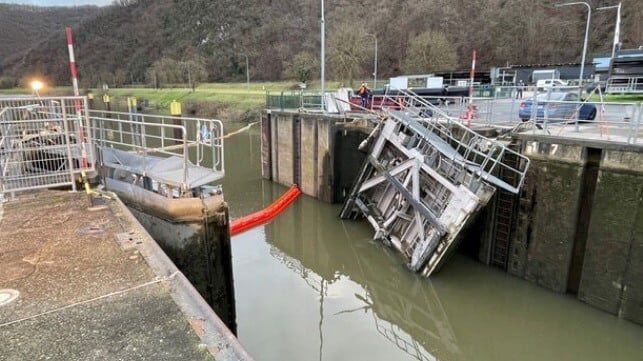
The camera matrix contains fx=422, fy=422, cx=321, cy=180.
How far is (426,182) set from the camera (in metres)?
10.3

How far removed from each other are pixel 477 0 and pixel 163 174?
253 feet

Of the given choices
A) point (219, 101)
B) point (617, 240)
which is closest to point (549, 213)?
point (617, 240)

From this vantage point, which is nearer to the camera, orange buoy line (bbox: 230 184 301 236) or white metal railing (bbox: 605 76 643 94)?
orange buoy line (bbox: 230 184 301 236)

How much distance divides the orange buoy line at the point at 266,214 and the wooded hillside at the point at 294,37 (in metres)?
35.7

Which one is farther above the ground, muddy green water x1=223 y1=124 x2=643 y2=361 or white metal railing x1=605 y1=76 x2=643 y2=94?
white metal railing x1=605 y1=76 x2=643 y2=94

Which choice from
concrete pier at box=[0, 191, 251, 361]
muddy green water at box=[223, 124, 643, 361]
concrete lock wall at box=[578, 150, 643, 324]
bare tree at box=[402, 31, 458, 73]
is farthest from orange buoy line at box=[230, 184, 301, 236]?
bare tree at box=[402, 31, 458, 73]

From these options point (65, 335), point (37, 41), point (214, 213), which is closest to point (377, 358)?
point (214, 213)

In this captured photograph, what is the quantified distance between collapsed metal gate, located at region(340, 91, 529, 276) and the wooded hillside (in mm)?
38554

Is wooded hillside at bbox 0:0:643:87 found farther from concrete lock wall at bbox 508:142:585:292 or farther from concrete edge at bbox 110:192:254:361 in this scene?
concrete edge at bbox 110:192:254:361

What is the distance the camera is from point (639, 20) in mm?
52562

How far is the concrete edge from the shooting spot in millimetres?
2969

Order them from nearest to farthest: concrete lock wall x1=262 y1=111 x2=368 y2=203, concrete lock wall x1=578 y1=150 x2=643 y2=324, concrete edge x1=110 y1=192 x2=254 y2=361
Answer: concrete edge x1=110 y1=192 x2=254 y2=361 < concrete lock wall x1=578 y1=150 x2=643 y2=324 < concrete lock wall x1=262 y1=111 x2=368 y2=203

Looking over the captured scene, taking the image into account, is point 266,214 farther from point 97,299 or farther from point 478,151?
point 97,299

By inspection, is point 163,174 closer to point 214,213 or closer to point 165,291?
point 214,213
